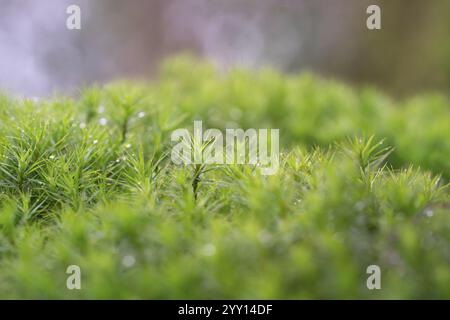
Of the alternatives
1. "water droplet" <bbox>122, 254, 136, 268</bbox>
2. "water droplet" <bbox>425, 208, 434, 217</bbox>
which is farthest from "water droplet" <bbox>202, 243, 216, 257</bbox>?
"water droplet" <bbox>425, 208, 434, 217</bbox>

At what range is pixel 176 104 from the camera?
180 cm

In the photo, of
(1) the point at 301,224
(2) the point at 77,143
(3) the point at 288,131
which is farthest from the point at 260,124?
(1) the point at 301,224

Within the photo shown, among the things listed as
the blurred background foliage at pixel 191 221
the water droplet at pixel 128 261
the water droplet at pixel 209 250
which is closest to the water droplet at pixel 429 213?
the blurred background foliage at pixel 191 221

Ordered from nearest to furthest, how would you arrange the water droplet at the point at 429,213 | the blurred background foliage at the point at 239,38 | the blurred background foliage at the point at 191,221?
1. the blurred background foliage at the point at 191,221
2. the water droplet at the point at 429,213
3. the blurred background foliage at the point at 239,38

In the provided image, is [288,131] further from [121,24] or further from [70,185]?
[121,24]

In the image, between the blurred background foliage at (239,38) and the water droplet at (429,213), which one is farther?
the blurred background foliage at (239,38)

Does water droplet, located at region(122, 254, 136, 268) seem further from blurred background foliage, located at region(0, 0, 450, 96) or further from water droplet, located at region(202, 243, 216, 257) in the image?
blurred background foliage, located at region(0, 0, 450, 96)

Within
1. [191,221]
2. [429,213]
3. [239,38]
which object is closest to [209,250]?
[191,221]

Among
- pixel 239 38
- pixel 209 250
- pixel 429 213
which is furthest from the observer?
pixel 239 38

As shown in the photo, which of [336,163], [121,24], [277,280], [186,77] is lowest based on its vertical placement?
[277,280]

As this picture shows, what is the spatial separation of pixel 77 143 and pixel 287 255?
569 millimetres

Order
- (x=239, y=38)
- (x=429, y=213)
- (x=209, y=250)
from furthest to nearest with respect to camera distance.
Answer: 1. (x=239, y=38)
2. (x=429, y=213)
3. (x=209, y=250)

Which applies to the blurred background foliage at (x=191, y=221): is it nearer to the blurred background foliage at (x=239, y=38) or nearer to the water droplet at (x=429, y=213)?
the water droplet at (x=429, y=213)

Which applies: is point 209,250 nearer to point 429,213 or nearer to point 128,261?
point 128,261
